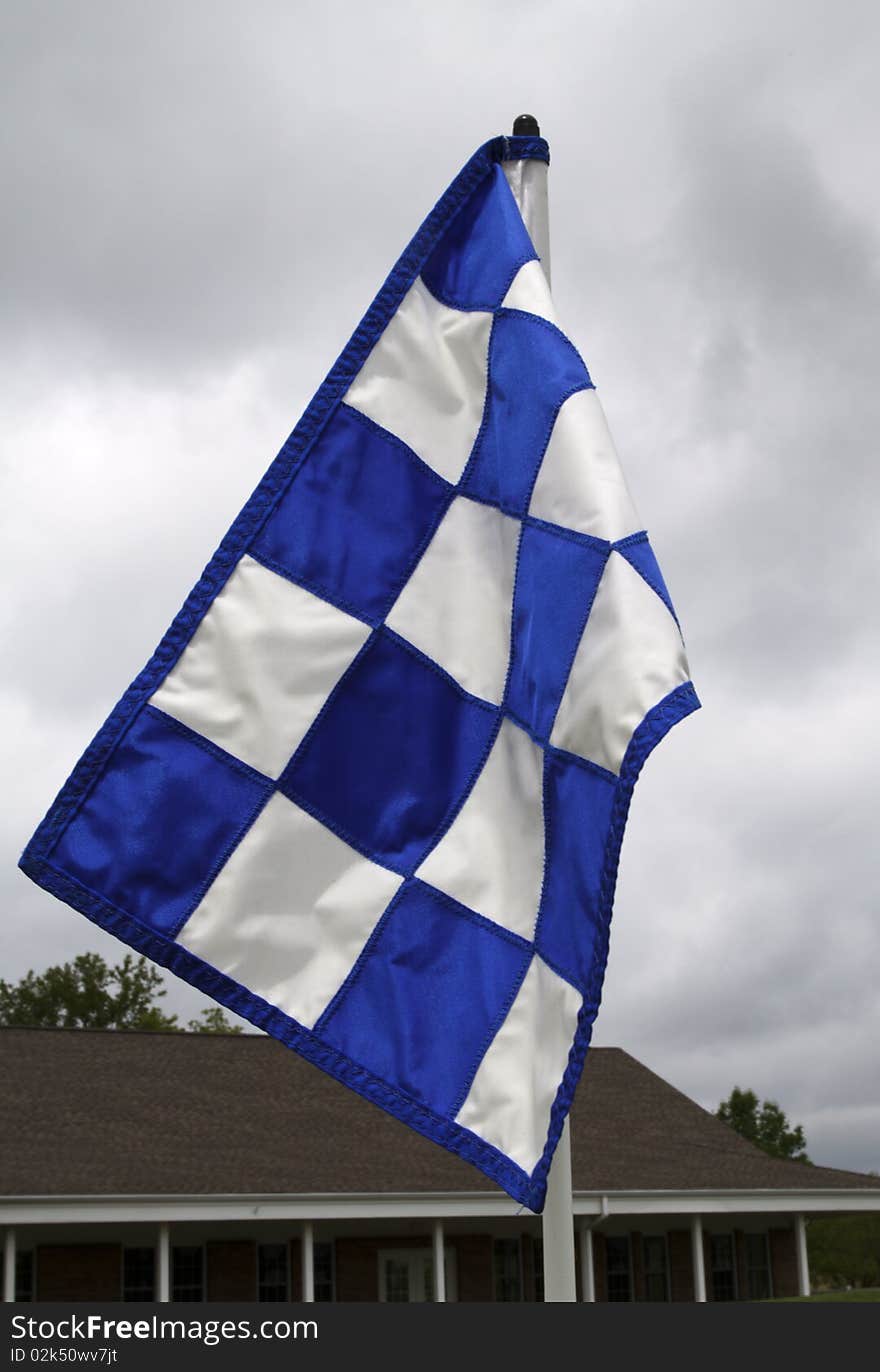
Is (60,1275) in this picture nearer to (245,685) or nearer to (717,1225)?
(717,1225)

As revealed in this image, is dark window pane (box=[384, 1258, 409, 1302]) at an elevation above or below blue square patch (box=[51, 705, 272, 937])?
above

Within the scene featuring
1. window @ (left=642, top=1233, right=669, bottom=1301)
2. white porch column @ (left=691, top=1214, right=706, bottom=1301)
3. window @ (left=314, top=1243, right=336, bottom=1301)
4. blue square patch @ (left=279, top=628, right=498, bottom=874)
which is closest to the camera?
blue square patch @ (left=279, top=628, right=498, bottom=874)

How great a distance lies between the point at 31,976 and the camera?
176ft

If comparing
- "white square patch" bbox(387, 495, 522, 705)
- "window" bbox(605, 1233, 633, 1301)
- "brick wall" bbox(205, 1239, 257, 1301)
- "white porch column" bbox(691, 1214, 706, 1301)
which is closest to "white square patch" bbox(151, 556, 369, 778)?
"white square patch" bbox(387, 495, 522, 705)

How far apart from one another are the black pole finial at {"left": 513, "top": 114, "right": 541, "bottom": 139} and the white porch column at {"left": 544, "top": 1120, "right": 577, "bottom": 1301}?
284cm

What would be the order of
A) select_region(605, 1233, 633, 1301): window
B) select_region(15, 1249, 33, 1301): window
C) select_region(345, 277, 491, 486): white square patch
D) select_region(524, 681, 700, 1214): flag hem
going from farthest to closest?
1. select_region(605, 1233, 633, 1301): window
2. select_region(15, 1249, 33, 1301): window
3. select_region(345, 277, 491, 486): white square patch
4. select_region(524, 681, 700, 1214): flag hem

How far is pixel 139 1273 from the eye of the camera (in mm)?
23047

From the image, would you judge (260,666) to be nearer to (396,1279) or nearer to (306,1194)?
(306,1194)

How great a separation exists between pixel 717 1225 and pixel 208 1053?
30.2 ft

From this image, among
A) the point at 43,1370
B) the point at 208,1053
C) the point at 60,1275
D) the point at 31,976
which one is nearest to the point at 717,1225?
the point at 208,1053

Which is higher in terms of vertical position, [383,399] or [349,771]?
[383,399]

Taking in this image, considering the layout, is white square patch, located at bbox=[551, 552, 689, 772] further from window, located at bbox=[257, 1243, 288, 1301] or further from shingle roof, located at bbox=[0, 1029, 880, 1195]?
window, located at bbox=[257, 1243, 288, 1301]

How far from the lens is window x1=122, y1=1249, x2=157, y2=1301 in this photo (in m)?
22.9

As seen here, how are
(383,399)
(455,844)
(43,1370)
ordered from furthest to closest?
(43,1370) < (383,399) < (455,844)
